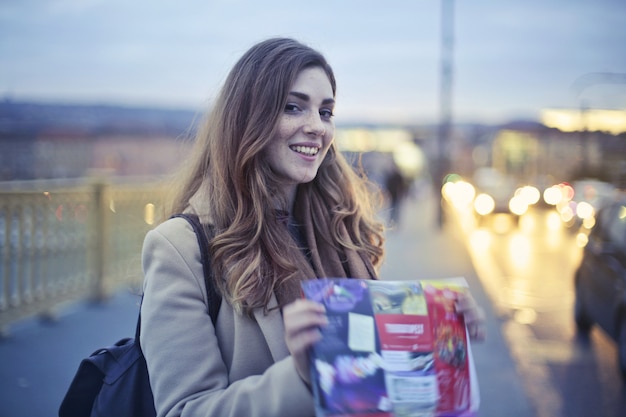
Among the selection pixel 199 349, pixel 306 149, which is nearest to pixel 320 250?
pixel 306 149

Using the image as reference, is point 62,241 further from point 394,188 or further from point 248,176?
point 394,188

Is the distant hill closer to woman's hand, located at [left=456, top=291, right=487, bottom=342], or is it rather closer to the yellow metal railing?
the yellow metal railing

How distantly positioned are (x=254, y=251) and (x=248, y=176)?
257 millimetres

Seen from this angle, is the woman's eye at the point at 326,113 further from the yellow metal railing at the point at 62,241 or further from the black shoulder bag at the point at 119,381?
the yellow metal railing at the point at 62,241

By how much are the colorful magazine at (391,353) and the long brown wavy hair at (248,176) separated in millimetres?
309

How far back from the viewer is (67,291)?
803cm

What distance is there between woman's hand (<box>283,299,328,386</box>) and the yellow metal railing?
4570 mm

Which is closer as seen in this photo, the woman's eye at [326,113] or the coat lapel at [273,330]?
the coat lapel at [273,330]

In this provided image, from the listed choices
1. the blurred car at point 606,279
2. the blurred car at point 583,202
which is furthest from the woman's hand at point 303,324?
the blurred car at point 583,202

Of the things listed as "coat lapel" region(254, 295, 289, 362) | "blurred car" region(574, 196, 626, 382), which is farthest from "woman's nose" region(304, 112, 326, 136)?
"blurred car" region(574, 196, 626, 382)

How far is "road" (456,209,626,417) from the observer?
538cm

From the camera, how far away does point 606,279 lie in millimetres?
6824

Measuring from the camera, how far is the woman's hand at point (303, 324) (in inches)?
58.6

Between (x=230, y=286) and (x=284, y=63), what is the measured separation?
69 cm
